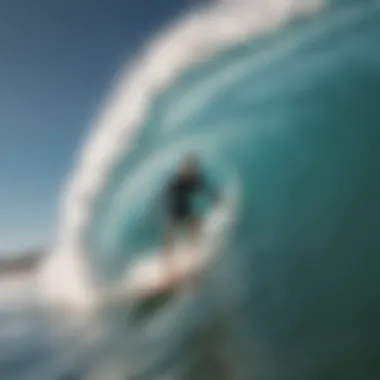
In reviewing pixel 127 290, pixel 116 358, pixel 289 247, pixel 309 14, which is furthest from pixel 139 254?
pixel 309 14

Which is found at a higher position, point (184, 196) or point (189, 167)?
point (189, 167)

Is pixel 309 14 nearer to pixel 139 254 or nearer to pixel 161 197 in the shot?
pixel 161 197

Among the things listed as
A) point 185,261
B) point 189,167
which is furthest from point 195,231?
point 189,167

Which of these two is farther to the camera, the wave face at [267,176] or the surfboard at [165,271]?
the surfboard at [165,271]

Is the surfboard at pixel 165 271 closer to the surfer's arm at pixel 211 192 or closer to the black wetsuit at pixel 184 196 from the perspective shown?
the black wetsuit at pixel 184 196

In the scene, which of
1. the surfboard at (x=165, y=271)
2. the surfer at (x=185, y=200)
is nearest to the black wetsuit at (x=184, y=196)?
the surfer at (x=185, y=200)

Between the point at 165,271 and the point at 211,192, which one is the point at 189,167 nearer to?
the point at 211,192
